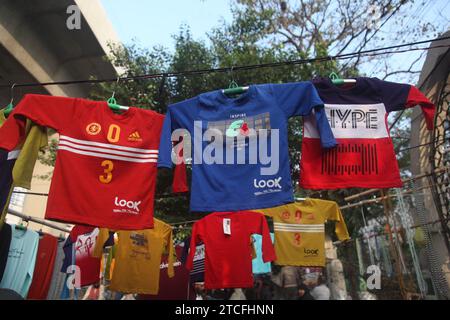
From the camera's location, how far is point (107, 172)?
3.55m

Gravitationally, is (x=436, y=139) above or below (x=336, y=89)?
above

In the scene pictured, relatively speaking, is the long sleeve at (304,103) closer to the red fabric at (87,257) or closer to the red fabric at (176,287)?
the red fabric at (87,257)

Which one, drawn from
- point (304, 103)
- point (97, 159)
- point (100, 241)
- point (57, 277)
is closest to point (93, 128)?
point (97, 159)

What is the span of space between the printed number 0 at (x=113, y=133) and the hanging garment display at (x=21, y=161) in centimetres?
62

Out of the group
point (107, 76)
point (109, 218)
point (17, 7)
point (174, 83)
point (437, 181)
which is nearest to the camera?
point (109, 218)

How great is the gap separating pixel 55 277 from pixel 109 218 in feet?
13.8

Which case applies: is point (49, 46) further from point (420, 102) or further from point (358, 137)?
point (420, 102)

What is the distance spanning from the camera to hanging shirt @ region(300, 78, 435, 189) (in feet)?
11.5

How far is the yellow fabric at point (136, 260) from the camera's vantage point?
588 cm

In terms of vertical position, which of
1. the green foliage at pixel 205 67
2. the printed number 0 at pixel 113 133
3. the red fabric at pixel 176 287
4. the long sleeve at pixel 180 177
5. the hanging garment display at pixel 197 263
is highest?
the green foliage at pixel 205 67

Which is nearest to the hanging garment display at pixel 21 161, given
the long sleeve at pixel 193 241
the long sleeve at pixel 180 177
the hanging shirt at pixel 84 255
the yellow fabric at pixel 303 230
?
the long sleeve at pixel 180 177
